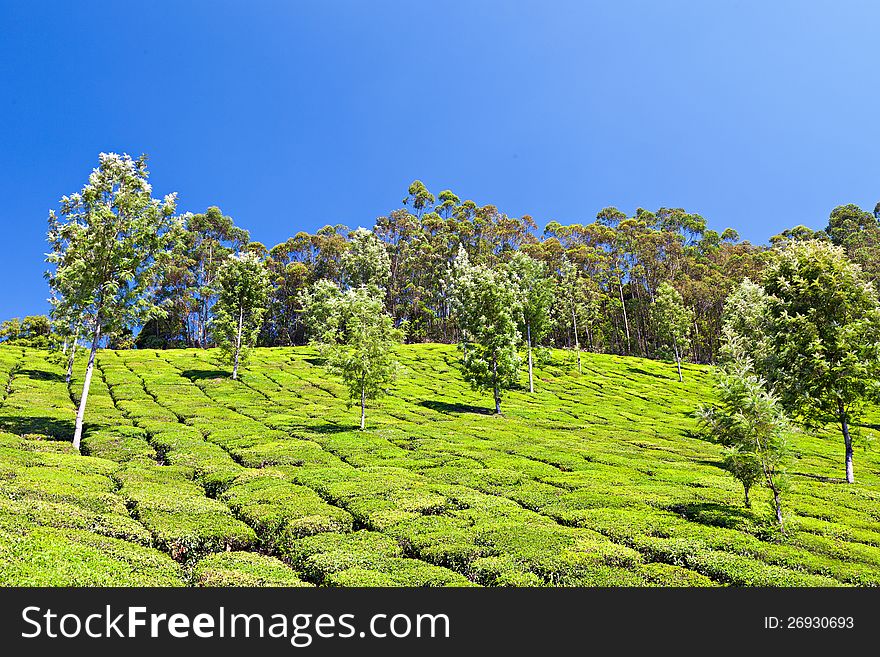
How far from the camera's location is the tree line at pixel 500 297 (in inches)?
1070

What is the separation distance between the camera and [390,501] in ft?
67.3

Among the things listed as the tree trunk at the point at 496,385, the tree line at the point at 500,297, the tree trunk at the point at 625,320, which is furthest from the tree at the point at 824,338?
the tree trunk at the point at 625,320

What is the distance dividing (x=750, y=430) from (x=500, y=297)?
1289 inches

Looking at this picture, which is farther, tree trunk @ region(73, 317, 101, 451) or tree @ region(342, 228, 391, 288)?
tree @ region(342, 228, 391, 288)

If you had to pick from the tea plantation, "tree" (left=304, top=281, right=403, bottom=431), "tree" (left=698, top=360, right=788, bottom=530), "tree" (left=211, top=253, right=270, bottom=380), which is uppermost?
"tree" (left=211, top=253, right=270, bottom=380)

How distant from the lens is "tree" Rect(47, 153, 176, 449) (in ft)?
97.4

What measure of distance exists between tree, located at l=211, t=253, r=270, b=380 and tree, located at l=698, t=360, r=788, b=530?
165 ft

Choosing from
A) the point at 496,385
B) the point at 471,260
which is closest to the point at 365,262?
the point at 471,260

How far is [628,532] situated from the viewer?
57.0ft

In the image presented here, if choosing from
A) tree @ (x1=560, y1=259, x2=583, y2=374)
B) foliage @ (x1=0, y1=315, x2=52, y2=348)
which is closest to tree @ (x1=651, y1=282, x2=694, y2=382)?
tree @ (x1=560, y1=259, x2=583, y2=374)

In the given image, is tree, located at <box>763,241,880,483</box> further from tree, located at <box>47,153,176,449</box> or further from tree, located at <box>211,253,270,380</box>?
tree, located at <box>211,253,270,380</box>

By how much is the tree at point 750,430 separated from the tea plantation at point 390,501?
72.8 inches

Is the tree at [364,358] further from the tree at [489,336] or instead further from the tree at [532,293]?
the tree at [532,293]

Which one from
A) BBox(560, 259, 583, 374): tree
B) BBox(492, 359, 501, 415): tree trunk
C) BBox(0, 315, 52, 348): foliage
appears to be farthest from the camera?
BBox(560, 259, 583, 374): tree
